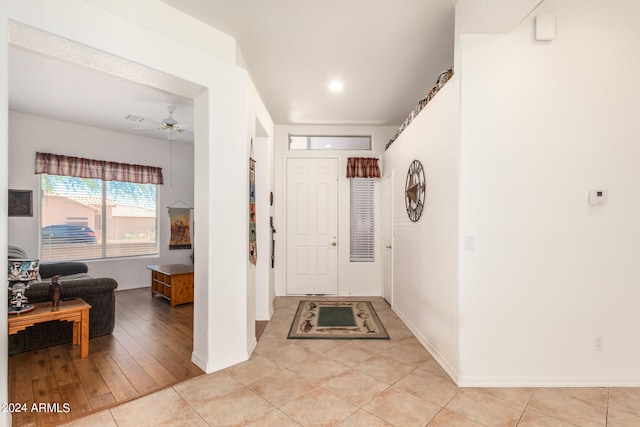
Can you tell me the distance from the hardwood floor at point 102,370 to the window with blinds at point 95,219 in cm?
243

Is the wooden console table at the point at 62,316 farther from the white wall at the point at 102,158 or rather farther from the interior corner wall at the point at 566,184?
the interior corner wall at the point at 566,184

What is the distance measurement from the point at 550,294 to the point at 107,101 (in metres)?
5.54

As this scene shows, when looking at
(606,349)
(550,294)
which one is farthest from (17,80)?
(606,349)

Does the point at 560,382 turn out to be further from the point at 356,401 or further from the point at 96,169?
the point at 96,169

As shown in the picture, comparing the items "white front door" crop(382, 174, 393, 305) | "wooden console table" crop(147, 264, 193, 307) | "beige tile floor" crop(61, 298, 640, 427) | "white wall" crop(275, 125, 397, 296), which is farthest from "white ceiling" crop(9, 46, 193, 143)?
"white front door" crop(382, 174, 393, 305)

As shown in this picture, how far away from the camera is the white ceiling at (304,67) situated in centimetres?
246

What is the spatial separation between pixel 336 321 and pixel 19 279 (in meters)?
3.15

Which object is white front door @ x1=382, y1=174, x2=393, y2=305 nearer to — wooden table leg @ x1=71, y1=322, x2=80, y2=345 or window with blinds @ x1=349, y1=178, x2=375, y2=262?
window with blinds @ x1=349, y1=178, x2=375, y2=262

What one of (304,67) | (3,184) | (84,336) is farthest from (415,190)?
(84,336)

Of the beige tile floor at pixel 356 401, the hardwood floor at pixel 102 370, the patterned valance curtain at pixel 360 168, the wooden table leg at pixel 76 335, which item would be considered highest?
the patterned valance curtain at pixel 360 168

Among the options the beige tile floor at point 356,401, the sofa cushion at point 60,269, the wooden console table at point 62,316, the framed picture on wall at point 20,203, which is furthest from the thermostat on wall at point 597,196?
the framed picture on wall at point 20,203

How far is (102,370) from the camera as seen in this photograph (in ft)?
8.64

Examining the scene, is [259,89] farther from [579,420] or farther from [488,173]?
[579,420]

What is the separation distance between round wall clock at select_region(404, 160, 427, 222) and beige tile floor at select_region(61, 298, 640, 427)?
1.50m
